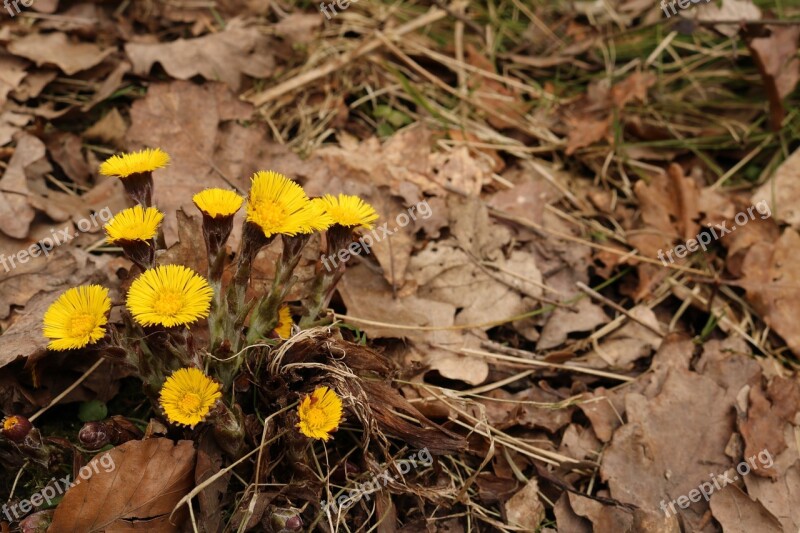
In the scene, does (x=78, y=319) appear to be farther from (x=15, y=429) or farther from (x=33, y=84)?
(x=33, y=84)

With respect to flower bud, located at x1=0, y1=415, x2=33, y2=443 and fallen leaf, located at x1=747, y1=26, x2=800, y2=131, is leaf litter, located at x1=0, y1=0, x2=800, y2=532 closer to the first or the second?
fallen leaf, located at x1=747, y1=26, x2=800, y2=131

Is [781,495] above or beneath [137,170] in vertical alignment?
beneath

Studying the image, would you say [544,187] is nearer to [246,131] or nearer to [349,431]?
[246,131]

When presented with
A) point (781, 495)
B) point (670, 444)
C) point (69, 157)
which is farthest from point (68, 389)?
point (781, 495)

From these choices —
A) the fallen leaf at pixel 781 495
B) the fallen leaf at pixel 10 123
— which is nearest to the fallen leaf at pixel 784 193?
the fallen leaf at pixel 781 495

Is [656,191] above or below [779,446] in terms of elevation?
above

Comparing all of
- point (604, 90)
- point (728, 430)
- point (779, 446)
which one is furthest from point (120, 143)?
point (779, 446)
